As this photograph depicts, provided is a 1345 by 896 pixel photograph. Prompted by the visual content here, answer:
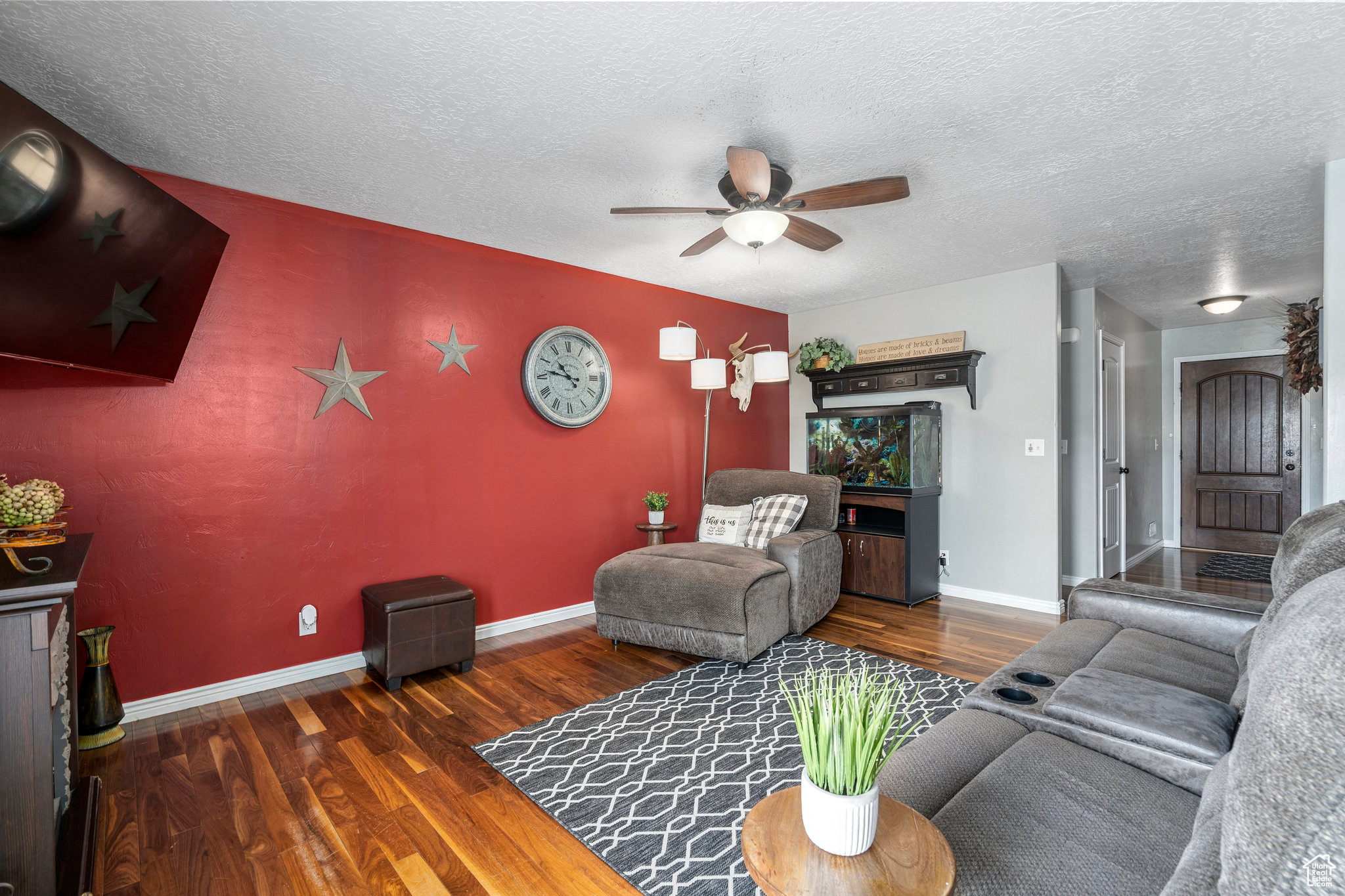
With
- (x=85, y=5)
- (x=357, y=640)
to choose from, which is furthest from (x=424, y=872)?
(x=85, y=5)

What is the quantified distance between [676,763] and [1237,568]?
19.5 ft

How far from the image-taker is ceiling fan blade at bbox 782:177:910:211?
89.3 inches

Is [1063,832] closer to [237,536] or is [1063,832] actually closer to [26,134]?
[26,134]

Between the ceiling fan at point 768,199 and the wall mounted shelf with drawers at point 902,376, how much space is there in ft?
6.94

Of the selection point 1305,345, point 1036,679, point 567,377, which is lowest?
point 1036,679

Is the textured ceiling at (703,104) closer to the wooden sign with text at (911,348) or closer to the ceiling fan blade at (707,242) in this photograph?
the ceiling fan blade at (707,242)

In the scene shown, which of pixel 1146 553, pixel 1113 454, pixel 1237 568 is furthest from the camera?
pixel 1146 553

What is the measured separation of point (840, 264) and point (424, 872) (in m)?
3.78

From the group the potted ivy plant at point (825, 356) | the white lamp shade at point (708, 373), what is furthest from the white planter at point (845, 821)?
the potted ivy plant at point (825, 356)

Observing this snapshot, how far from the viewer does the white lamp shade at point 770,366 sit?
13.4 ft

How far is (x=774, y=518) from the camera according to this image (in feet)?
12.2

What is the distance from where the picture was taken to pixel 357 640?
10.3 feet

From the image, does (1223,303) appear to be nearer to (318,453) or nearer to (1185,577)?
(1185,577)

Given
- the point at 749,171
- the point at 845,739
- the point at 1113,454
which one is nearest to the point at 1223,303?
the point at 1113,454
